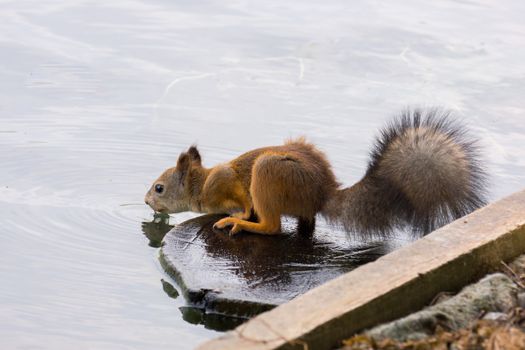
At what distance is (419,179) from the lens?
4.73m

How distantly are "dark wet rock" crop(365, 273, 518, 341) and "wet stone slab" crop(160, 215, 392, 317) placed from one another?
2.80 ft

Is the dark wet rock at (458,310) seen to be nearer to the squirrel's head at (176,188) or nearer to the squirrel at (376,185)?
the squirrel at (376,185)

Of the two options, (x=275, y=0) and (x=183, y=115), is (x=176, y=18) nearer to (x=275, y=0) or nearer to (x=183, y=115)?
(x=275, y=0)

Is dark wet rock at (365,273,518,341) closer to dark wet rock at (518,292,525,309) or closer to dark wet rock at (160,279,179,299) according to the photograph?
dark wet rock at (518,292,525,309)

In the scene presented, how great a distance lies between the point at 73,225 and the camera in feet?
19.4

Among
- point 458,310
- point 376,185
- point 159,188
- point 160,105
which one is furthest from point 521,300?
point 160,105

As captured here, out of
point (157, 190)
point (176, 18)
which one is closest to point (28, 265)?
point (157, 190)

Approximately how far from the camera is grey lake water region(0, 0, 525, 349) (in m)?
5.10

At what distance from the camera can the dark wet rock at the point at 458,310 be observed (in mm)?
3562

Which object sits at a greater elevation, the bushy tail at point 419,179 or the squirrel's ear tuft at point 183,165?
the bushy tail at point 419,179

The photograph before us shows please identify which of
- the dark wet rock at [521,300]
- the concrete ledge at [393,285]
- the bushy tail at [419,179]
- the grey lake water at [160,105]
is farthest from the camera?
the grey lake water at [160,105]

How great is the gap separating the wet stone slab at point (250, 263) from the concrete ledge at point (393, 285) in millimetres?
683

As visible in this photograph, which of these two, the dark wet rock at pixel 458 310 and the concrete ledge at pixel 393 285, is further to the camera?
the dark wet rock at pixel 458 310

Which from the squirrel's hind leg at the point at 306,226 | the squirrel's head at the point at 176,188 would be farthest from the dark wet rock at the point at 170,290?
the squirrel's head at the point at 176,188
